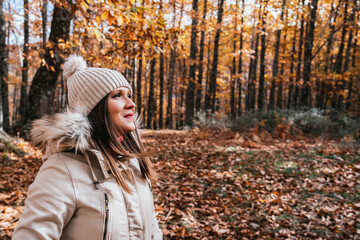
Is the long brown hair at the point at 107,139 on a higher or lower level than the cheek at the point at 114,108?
lower

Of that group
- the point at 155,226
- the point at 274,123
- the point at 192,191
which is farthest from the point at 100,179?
the point at 274,123

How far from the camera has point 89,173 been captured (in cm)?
145

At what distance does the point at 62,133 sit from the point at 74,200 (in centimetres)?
40

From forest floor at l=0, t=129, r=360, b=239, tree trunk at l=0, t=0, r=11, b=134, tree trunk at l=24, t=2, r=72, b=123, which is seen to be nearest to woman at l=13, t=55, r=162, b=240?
forest floor at l=0, t=129, r=360, b=239

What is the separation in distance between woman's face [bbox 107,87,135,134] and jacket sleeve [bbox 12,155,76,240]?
50 centimetres

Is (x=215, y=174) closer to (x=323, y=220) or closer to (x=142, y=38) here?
(x=323, y=220)

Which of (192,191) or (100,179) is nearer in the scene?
(100,179)

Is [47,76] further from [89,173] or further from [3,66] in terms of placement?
[89,173]

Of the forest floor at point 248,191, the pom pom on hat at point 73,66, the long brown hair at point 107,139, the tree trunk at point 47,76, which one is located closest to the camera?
the long brown hair at point 107,139

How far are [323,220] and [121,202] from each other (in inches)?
191

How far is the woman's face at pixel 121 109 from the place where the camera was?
1730mm

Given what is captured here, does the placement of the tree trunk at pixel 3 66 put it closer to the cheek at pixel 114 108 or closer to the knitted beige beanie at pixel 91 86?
the knitted beige beanie at pixel 91 86

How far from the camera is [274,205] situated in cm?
532

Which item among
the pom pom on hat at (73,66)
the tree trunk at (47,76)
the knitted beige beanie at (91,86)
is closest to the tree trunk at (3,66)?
the tree trunk at (47,76)
